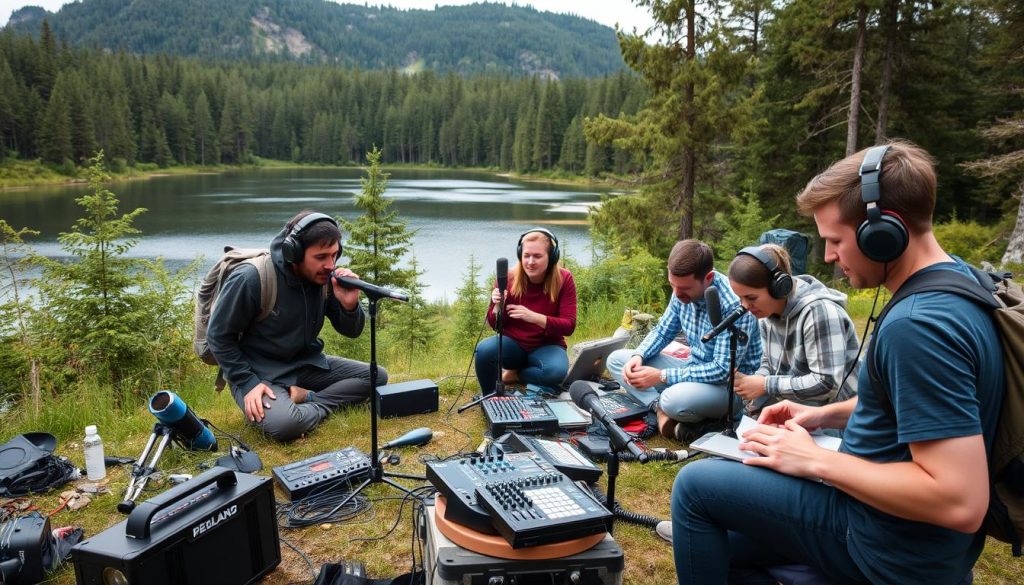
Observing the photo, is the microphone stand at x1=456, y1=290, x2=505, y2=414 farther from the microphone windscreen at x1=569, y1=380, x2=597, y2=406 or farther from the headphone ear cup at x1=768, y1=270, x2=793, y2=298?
the headphone ear cup at x1=768, y1=270, x2=793, y2=298

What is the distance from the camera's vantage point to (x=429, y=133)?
96.6m

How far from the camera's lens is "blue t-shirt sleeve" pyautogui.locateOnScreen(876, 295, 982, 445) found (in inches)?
59.6

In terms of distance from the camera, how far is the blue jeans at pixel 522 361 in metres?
5.18

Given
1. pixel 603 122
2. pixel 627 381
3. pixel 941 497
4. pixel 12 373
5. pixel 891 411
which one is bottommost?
pixel 12 373

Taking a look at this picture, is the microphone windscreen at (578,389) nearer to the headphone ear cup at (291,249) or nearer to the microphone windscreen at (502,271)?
the microphone windscreen at (502,271)

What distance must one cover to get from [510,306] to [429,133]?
314 feet

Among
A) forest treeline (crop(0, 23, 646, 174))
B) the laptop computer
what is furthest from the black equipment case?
forest treeline (crop(0, 23, 646, 174))

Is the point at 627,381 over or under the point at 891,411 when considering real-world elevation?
under

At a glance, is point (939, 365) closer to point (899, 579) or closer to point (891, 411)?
point (891, 411)

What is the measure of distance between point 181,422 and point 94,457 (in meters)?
0.52

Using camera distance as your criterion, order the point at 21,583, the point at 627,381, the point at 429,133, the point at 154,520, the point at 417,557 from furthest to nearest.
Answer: the point at 429,133
the point at 627,381
the point at 417,557
the point at 21,583
the point at 154,520

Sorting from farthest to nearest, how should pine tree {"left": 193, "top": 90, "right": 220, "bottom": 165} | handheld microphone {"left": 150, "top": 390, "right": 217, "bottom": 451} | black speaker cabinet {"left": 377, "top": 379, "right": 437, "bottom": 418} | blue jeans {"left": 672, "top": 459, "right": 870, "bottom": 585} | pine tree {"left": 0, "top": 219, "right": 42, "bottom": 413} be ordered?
1. pine tree {"left": 193, "top": 90, "right": 220, "bottom": 165}
2. pine tree {"left": 0, "top": 219, "right": 42, "bottom": 413}
3. black speaker cabinet {"left": 377, "top": 379, "right": 437, "bottom": 418}
4. handheld microphone {"left": 150, "top": 390, "right": 217, "bottom": 451}
5. blue jeans {"left": 672, "top": 459, "right": 870, "bottom": 585}

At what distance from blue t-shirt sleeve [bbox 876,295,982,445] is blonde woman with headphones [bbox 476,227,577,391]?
3535 mm

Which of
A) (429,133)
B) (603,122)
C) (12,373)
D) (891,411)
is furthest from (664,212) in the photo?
(429,133)
